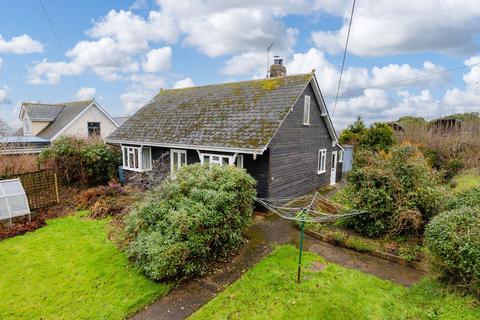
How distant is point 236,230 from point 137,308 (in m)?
3.16

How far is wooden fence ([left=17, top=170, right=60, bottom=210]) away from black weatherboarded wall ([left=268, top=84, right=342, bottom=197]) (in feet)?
34.1

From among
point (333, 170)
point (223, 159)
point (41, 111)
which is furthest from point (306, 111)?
point (41, 111)

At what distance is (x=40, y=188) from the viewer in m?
12.2

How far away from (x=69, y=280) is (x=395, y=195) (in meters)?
9.33

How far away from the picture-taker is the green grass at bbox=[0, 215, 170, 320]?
543 centimetres

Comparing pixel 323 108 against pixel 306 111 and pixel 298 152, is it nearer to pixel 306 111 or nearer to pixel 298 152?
pixel 306 111

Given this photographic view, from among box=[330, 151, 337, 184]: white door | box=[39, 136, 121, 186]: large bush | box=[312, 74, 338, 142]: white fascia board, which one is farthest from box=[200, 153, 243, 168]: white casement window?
box=[330, 151, 337, 184]: white door

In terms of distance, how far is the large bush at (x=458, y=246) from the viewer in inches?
180

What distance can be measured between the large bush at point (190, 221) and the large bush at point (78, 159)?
28.6 ft

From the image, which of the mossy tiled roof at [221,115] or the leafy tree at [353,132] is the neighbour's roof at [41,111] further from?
the leafy tree at [353,132]

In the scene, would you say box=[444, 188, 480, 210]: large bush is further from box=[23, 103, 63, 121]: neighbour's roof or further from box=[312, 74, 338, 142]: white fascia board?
box=[23, 103, 63, 121]: neighbour's roof

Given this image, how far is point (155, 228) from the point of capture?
702cm

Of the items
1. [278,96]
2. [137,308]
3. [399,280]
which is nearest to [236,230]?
[137,308]

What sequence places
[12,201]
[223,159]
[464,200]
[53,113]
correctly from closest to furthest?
[464,200], [12,201], [223,159], [53,113]
